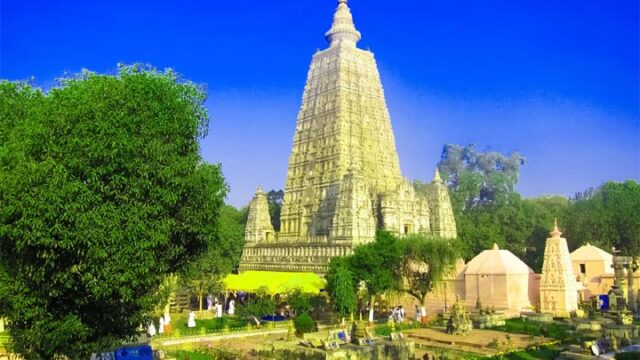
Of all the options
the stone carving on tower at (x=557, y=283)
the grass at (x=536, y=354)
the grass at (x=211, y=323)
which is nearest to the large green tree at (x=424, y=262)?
the stone carving on tower at (x=557, y=283)

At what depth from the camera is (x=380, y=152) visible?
5888 cm

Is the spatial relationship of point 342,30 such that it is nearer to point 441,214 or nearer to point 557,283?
point 441,214

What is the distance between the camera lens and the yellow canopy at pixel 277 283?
37250 mm

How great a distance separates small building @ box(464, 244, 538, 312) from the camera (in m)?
36.8

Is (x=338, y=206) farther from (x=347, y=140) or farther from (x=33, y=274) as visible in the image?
(x=33, y=274)

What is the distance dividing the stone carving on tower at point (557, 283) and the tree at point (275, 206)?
132ft

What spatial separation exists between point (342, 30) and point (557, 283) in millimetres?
38086

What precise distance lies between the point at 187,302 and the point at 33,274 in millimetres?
30049

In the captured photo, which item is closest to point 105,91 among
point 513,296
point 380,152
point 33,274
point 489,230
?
point 33,274

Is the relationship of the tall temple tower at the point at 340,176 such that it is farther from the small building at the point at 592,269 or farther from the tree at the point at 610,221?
the small building at the point at 592,269

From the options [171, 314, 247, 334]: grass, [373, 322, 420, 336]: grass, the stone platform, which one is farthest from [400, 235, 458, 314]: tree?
the stone platform

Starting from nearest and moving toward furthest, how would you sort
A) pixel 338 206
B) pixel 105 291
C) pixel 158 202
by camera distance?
pixel 105 291 < pixel 158 202 < pixel 338 206

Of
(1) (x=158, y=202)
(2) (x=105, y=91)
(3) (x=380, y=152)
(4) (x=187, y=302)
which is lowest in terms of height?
(4) (x=187, y=302)

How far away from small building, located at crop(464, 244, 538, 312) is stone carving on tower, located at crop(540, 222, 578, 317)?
2.31 m
